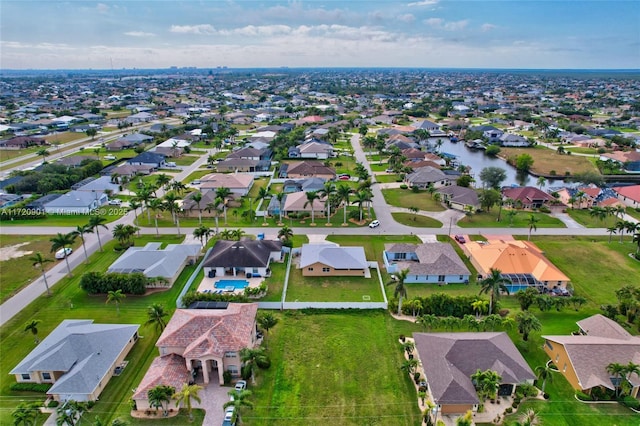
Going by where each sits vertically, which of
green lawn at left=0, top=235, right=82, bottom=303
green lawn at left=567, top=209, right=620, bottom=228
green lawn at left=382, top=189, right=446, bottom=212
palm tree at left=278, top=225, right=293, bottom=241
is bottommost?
green lawn at left=0, top=235, right=82, bottom=303

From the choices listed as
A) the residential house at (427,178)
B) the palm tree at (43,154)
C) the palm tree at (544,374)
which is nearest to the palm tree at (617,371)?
the palm tree at (544,374)

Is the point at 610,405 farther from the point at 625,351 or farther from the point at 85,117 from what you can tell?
the point at 85,117

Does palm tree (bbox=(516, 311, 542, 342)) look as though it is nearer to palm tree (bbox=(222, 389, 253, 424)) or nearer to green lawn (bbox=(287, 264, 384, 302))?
green lawn (bbox=(287, 264, 384, 302))

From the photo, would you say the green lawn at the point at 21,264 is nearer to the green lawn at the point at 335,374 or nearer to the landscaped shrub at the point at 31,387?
the landscaped shrub at the point at 31,387

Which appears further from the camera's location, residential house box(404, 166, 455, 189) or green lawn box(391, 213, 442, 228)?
residential house box(404, 166, 455, 189)

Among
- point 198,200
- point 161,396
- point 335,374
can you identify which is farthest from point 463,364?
point 198,200

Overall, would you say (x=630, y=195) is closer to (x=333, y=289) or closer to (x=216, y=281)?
(x=333, y=289)

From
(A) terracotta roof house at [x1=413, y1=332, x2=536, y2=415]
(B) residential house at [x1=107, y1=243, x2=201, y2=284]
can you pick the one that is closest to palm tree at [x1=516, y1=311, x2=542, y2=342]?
(A) terracotta roof house at [x1=413, y1=332, x2=536, y2=415]
